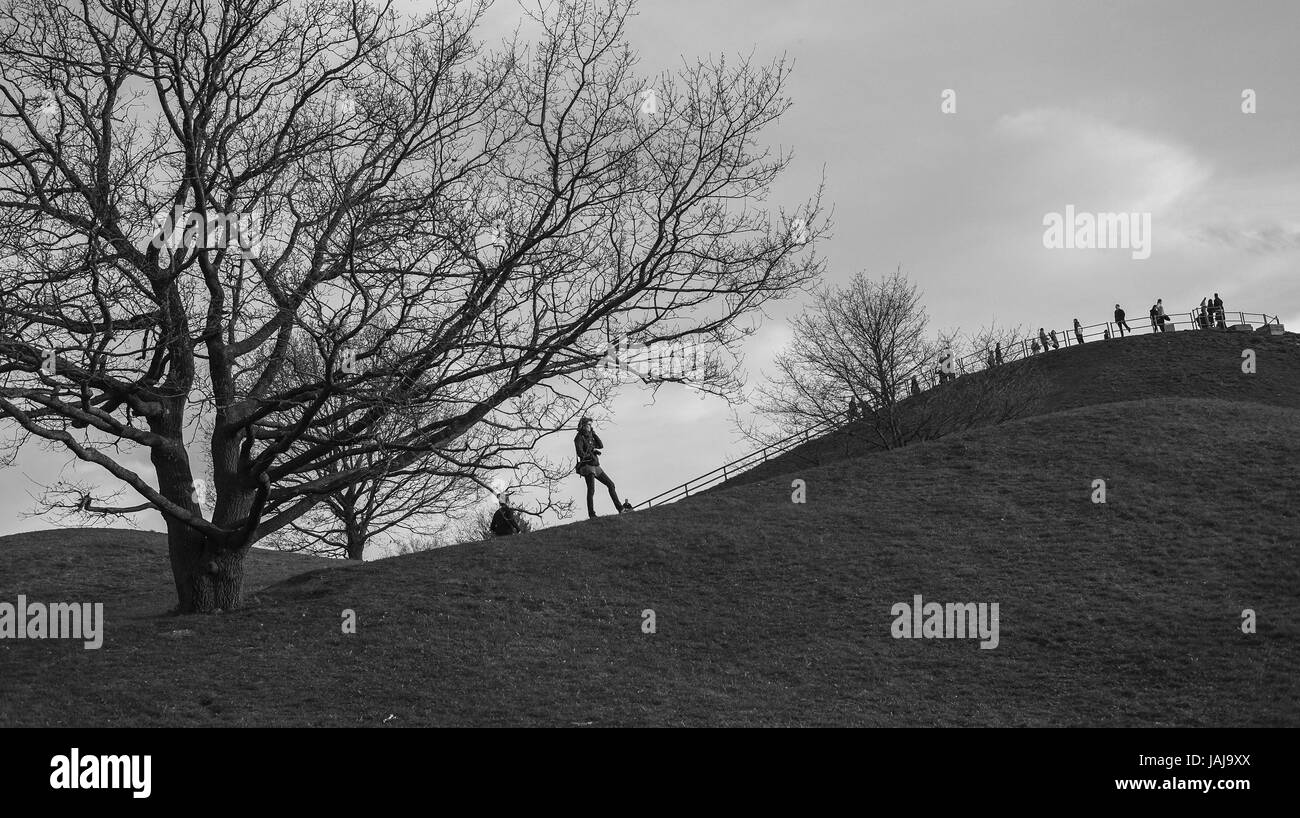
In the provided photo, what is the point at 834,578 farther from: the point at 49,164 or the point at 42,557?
the point at 42,557

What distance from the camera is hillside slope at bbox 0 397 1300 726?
18.2m

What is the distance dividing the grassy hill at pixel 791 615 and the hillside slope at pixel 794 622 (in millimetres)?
71

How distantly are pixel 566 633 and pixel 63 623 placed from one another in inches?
441

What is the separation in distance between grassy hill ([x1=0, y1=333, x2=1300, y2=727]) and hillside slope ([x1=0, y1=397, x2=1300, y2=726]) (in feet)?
0.23

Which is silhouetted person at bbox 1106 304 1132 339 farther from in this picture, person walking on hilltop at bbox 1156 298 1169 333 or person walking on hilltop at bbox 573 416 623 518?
person walking on hilltop at bbox 573 416 623 518

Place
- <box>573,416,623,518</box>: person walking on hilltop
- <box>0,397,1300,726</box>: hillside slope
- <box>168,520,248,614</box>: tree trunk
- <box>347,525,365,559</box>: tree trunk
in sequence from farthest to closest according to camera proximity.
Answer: <box>347,525,365,559</box>: tree trunk < <box>573,416,623,518</box>: person walking on hilltop < <box>168,520,248,614</box>: tree trunk < <box>0,397,1300,726</box>: hillside slope

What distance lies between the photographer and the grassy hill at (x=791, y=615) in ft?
59.9

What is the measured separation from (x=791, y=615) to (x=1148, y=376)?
41.3 m

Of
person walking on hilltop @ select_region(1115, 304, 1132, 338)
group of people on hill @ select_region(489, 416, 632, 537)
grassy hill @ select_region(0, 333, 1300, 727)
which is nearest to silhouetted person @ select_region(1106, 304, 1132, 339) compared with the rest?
person walking on hilltop @ select_region(1115, 304, 1132, 338)

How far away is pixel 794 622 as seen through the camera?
23375 millimetres

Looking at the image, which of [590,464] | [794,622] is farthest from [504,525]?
[794,622]

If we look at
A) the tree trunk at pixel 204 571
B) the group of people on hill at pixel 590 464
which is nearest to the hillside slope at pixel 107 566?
the tree trunk at pixel 204 571

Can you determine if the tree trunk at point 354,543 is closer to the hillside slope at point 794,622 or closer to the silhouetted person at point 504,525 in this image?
the hillside slope at point 794,622
